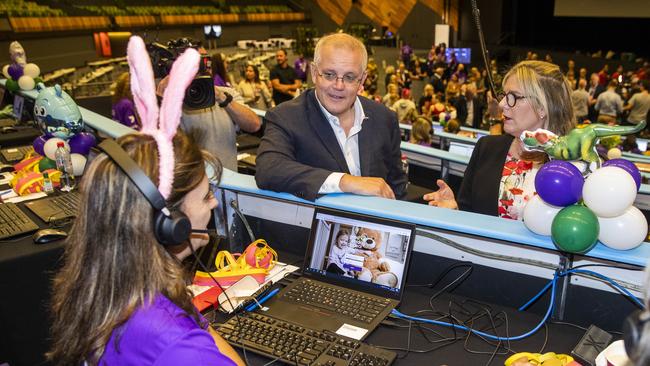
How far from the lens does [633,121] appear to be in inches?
349

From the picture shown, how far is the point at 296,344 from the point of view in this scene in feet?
4.10

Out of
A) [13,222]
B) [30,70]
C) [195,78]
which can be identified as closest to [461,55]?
[30,70]

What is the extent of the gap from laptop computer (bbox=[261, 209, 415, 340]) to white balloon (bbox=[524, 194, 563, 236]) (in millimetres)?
303

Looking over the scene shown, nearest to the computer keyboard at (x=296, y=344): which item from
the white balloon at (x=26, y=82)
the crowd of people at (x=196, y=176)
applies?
the crowd of people at (x=196, y=176)

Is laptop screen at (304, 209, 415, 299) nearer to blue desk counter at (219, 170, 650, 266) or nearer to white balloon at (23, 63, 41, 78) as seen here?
blue desk counter at (219, 170, 650, 266)

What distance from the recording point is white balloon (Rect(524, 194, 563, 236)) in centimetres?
126

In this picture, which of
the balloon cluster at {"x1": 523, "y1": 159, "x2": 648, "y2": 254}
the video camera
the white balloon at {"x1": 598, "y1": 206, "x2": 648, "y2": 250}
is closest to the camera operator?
the video camera

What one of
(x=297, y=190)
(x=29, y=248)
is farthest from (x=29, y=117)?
(x=297, y=190)

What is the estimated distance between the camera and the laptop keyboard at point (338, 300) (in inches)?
54.2

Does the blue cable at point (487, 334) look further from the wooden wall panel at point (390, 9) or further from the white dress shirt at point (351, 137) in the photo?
the wooden wall panel at point (390, 9)

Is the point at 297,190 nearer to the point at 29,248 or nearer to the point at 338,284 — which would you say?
the point at 338,284

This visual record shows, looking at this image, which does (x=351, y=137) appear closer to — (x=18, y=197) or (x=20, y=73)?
(x=18, y=197)

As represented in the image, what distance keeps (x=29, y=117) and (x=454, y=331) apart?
4486 mm

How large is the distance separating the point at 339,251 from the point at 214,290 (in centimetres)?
38
